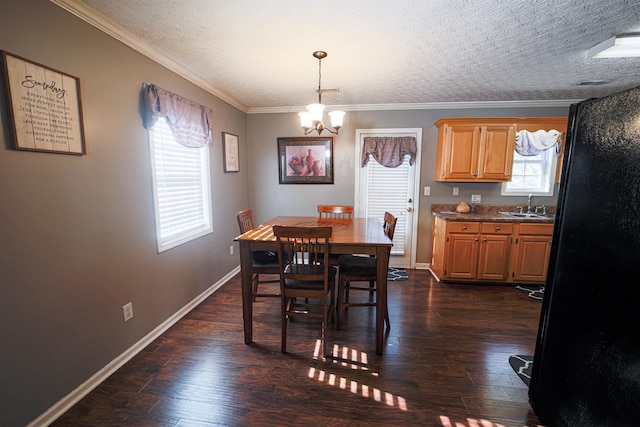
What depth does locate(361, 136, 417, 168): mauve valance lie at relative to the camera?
12.3ft

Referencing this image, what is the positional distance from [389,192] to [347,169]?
28.2 inches

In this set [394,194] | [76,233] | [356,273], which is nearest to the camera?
[76,233]

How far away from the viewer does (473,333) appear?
236cm

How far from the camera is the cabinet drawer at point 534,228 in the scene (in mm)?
3201

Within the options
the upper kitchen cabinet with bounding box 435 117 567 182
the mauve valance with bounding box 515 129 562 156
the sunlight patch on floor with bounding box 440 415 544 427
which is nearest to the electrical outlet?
the sunlight patch on floor with bounding box 440 415 544 427

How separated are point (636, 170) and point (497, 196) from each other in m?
3.05

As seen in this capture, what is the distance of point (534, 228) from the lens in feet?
10.6

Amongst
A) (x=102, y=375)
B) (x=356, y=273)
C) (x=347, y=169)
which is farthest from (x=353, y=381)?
(x=347, y=169)

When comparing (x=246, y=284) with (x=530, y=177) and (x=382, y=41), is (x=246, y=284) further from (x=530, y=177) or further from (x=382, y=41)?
(x=530, y=177)

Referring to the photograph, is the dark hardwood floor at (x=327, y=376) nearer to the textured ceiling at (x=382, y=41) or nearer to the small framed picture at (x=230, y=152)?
the small framed picture at (x=230, y=152)

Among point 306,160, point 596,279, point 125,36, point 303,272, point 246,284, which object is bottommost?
point 246,284

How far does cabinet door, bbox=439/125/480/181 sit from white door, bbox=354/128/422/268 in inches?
17.5

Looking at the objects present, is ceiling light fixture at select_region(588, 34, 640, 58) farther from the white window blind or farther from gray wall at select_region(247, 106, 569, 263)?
the white window blind

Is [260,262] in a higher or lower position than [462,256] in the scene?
higher
